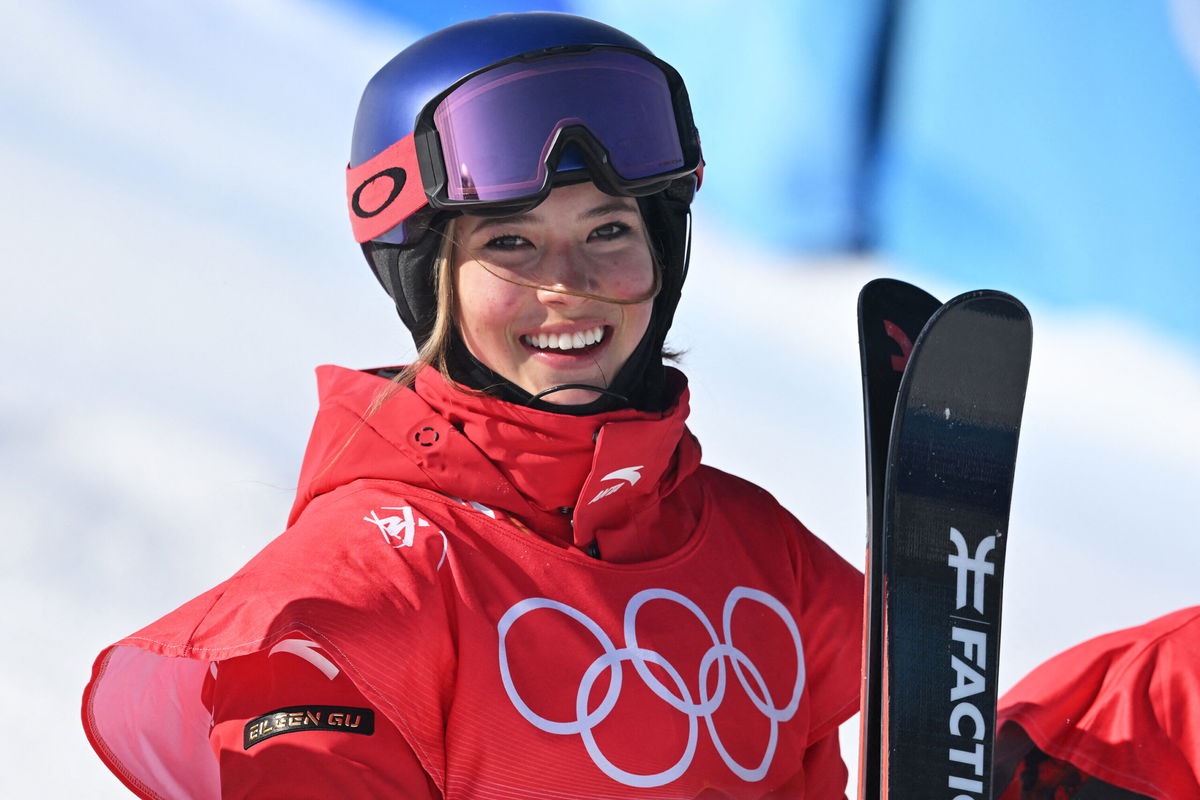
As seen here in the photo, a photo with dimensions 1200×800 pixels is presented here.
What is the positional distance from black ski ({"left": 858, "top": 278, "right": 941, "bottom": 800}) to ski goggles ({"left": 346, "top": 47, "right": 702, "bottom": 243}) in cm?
41

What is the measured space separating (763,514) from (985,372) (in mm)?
520

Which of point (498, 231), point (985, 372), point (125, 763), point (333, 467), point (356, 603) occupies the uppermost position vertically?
point (498, 231)

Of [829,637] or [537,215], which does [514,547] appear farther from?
[829,637]

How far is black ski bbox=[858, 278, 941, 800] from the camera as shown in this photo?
6.67 feet

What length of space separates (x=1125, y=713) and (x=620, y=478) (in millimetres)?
998

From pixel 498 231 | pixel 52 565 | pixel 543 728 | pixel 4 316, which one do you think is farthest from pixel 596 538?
pixel 4 316

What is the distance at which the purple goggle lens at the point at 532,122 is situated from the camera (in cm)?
211

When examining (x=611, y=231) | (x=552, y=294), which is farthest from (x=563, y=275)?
(x=611, y=231)

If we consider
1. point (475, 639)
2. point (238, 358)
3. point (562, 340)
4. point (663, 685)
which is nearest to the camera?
point (475, 639)

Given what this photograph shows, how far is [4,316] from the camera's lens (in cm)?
416

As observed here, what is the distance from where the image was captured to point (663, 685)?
6.72ft

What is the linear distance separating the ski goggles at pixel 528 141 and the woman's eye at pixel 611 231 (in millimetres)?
71

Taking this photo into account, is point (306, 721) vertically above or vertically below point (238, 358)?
below

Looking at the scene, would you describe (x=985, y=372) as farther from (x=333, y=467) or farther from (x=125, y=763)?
(x=125, y=763)
